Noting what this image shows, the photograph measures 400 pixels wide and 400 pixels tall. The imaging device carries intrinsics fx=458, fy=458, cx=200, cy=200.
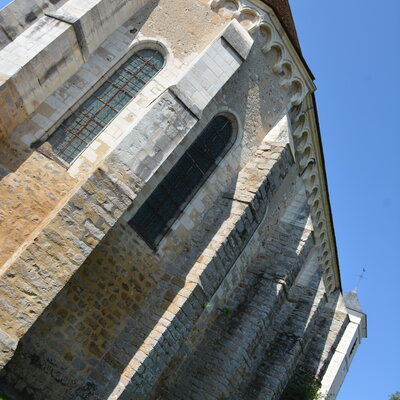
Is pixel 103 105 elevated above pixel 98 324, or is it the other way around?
pixel 103 105

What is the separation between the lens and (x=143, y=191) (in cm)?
868

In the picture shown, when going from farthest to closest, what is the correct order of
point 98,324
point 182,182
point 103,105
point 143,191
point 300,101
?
1. point 300,101
2. point 182,182
3. point 103,105
4. point 143,191
5. point 98,324

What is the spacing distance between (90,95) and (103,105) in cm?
32

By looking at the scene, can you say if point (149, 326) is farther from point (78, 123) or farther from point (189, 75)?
point (189, 75)

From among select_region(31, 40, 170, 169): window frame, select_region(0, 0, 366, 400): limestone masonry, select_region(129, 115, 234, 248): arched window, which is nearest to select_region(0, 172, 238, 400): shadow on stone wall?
select_region(0, 0, 366, 400): limestone masonry

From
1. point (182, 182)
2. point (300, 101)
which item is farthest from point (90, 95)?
point (300, 101)

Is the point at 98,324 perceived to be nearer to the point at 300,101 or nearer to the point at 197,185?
the point at 197,185

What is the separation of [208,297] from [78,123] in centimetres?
414

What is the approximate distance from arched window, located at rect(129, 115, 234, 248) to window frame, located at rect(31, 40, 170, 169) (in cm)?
153

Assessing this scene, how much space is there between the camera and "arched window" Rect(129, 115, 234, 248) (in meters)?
8.85

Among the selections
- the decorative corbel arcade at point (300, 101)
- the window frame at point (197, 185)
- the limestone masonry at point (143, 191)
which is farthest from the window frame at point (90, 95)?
the decorative corbel arcade at point (300, 101)

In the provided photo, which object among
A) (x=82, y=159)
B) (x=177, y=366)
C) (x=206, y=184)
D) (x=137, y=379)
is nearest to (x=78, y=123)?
(x=82, y=159)

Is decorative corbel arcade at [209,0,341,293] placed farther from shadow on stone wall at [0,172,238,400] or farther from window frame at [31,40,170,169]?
shadow on stone wall at [0,172,238,400]

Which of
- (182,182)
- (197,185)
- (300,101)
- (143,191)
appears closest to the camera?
(143,191)
